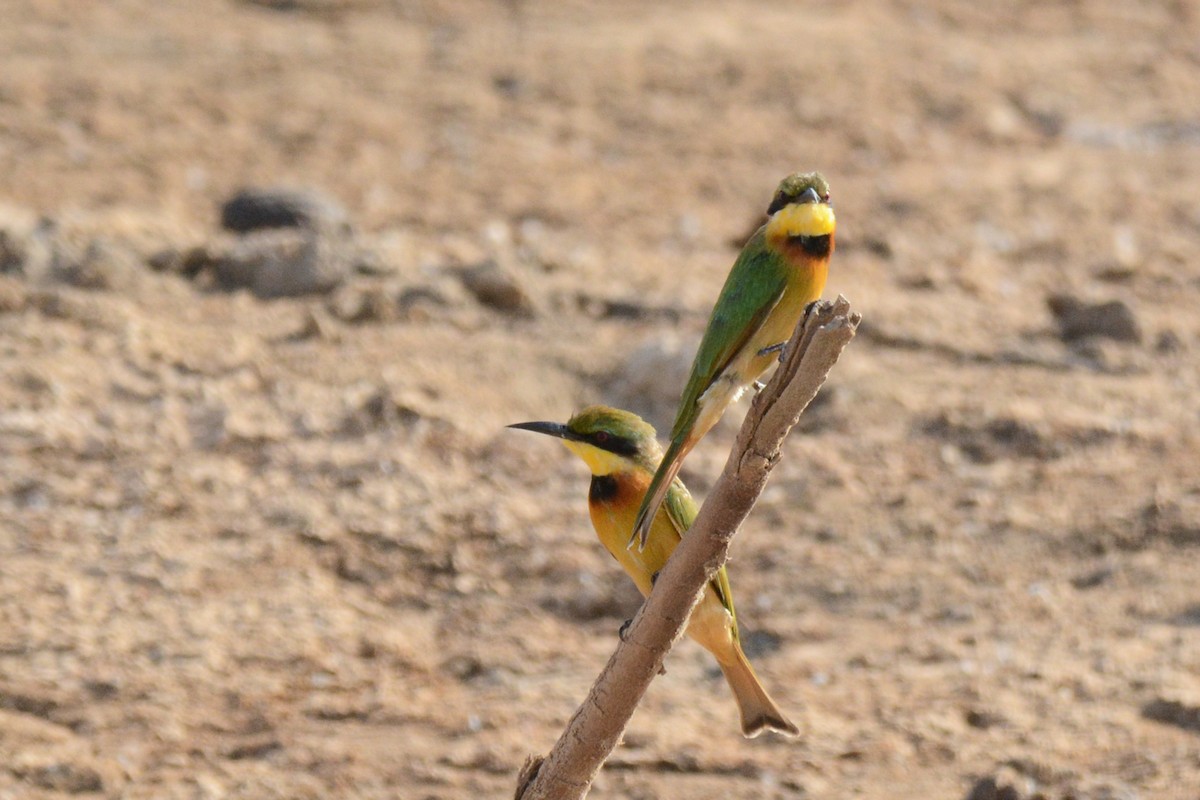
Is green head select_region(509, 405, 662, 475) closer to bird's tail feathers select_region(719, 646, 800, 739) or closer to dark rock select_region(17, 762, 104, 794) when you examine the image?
bird's tail feathers select_region(719, 646, 800, 739)

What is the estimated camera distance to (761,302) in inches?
115

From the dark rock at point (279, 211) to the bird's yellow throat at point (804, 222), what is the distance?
3.07 meters

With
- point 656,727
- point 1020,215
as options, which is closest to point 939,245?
point 1020,215

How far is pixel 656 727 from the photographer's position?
3.78m

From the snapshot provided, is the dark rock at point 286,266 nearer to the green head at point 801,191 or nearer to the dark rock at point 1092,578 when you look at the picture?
the dark rock at point 1092,578

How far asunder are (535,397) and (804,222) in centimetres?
226

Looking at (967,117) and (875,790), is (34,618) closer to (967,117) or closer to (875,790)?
(875,790)

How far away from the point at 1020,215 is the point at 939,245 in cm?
53

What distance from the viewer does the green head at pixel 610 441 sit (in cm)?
310

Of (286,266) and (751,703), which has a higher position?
(286,266)

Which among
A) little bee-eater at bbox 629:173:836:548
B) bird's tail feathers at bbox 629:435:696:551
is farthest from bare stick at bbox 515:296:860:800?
little bee-eater at bbox 629:173:836:548

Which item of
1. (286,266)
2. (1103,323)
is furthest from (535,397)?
(1103,323)

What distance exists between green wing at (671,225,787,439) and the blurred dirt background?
111 centimetres

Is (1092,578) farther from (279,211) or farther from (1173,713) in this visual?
(279,211)
